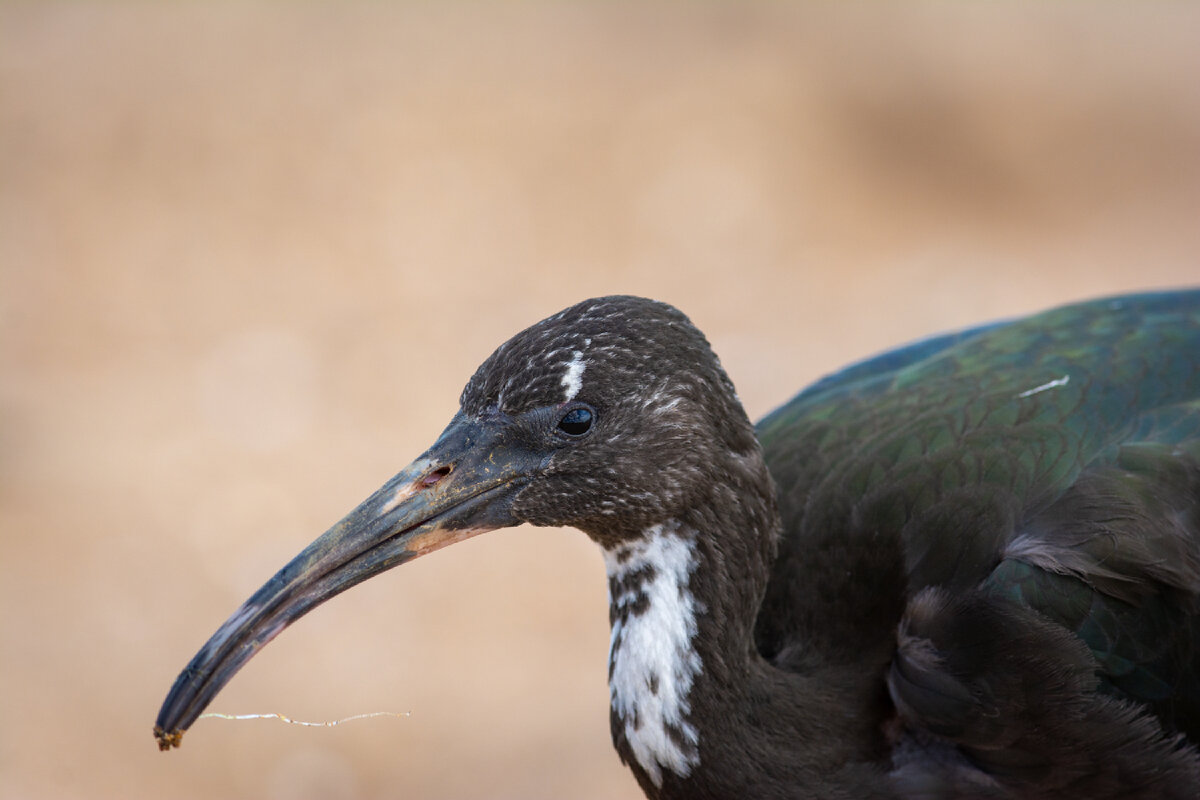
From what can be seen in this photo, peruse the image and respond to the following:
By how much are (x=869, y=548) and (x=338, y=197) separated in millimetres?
5539

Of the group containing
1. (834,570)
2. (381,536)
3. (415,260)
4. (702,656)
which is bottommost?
(702,656)

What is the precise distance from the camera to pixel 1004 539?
10.6 feet

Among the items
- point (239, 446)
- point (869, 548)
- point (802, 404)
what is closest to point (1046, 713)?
point (869, 548)

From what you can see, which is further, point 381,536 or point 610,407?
point 610,407

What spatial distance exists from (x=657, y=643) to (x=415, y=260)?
514cm

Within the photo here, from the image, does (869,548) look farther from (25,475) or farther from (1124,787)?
(25,475)

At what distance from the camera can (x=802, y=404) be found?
405 cm

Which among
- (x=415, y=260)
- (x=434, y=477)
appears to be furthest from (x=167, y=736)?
(x=415, y=260)

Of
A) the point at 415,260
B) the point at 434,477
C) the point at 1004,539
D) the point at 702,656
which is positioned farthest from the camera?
the point at 415,260

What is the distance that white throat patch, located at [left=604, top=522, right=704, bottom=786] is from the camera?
9.96 ft

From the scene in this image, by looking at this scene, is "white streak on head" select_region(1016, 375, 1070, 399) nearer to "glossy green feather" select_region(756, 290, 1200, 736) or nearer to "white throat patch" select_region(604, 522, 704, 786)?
"glossy green feather" select_region(756, 290, 1200, 736)

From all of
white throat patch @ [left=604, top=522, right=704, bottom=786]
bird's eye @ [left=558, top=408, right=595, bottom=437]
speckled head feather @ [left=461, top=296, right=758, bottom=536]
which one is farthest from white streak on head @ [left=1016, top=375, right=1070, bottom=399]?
bird's eye @ [left=558, top=408, right=595, bottom=437]

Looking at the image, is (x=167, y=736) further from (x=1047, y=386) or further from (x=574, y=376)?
(x=1047, y=386)

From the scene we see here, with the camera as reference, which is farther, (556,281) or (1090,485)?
(556,281)
